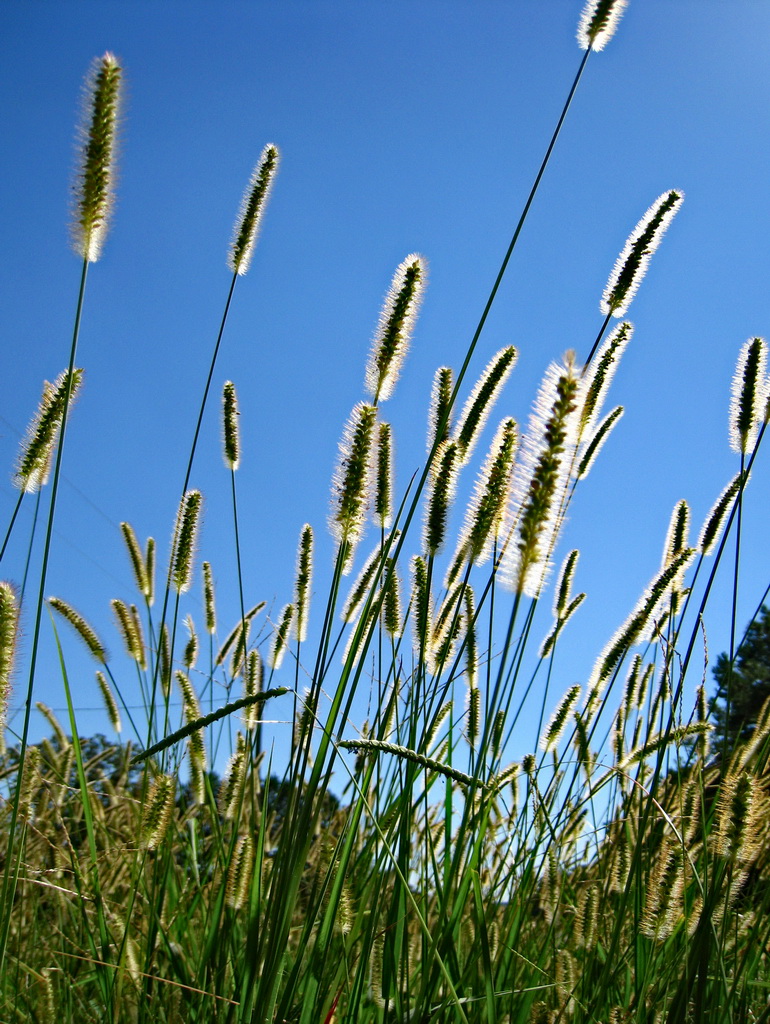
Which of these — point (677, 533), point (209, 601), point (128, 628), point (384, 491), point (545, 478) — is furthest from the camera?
point (209, 601)

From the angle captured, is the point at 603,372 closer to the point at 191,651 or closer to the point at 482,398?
the point at 482,398

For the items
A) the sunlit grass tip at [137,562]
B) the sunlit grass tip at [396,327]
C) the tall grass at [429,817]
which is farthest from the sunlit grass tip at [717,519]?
the sunlit grass tip at [137,562]

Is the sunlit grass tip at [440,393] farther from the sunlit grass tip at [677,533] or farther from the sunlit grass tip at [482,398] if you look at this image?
the sunlit grass tip at [677,533]

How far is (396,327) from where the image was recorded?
82.0 inches

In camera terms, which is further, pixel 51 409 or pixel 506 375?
pixel 506 375

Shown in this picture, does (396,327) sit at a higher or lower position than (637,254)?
lower

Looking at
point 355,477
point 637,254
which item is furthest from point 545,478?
point 637,254

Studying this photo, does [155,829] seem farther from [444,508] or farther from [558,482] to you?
[558,482]

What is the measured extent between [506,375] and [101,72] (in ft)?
4.36

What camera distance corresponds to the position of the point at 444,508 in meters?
2.09

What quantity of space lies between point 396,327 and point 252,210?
2.68 ft

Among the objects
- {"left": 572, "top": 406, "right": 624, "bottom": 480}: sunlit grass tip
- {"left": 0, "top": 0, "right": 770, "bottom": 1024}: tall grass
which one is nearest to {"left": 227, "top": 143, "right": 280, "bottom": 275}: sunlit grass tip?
{"left": 0, "top": 0, "right": 770, "bottom": 1024}: tall grass

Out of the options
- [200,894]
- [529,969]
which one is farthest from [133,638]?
[529,969]

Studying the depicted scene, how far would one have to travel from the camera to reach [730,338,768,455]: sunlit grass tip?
2357 millimetres
